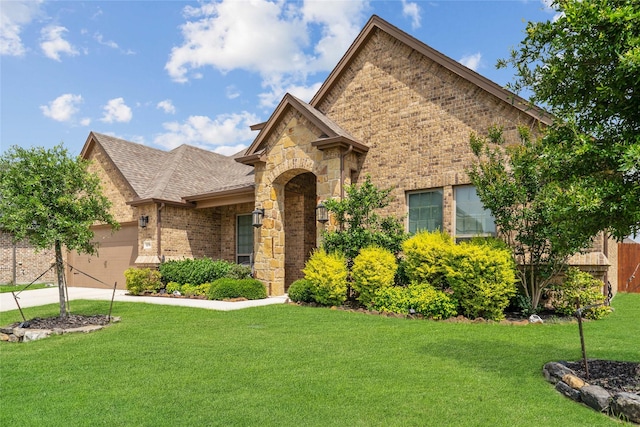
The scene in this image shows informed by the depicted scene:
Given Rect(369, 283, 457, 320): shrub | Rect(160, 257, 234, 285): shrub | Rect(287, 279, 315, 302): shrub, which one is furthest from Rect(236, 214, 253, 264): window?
Rect(369, 283, 457, 320): shrub

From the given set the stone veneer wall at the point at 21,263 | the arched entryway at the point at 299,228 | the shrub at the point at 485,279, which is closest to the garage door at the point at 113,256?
the stone veneer wall at the point at 21,263

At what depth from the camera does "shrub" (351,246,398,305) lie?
10.4m

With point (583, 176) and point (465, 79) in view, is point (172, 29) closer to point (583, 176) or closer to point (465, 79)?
point (465, 79)

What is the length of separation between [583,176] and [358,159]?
8.84 m

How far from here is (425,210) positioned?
1209 cm

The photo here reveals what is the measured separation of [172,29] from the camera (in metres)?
12.1

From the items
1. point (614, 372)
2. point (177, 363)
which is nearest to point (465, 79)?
point (614, 372)

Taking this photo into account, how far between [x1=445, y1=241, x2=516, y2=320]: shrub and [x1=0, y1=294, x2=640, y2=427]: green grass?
0.73 m

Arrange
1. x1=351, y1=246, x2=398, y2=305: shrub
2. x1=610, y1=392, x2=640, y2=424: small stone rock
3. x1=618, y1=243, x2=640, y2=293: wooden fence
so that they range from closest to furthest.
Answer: x1=610, y1=392, x2=640, y2=424: small stone rock → x1=351, y1=246, x2=398, y2=305: shrub → x1=618, y1=243, x2=640, y2=293: wooden fence

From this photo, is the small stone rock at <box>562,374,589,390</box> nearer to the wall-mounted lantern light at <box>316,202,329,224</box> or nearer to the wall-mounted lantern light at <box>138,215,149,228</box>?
the wall-mounted lantern light at <box>316,202,329,224</box>

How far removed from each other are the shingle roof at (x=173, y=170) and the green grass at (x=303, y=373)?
8.98 meters

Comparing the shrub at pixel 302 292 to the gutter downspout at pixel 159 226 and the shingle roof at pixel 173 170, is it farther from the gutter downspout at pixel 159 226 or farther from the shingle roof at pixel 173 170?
the gutter downspout at pixel 159 226

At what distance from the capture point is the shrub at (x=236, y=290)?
12930mm

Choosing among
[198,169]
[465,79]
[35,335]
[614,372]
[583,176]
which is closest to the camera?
[583,176]
